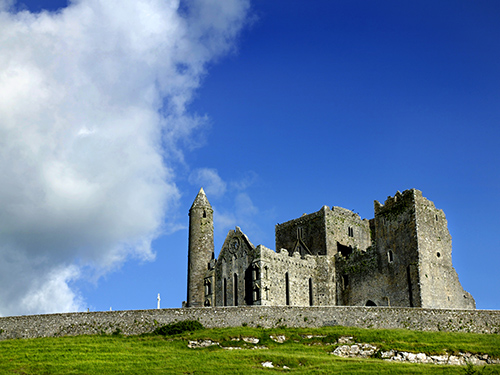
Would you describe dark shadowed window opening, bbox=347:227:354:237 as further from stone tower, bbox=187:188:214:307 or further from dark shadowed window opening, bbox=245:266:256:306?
stone tower, bbox=187:188:214:307

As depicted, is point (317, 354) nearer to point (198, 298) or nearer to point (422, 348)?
point (422, 348)

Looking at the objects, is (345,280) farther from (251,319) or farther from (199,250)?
(251,319)

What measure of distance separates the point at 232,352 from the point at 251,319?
7.17m

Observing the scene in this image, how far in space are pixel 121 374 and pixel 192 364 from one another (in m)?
5.24

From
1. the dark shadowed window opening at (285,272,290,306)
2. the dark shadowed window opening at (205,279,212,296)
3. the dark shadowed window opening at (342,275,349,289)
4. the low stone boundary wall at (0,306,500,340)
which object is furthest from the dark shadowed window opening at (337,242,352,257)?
the low stone boundary wall at (0,306,500,340)

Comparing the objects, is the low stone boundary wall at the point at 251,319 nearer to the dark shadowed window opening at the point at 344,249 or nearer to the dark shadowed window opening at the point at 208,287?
the dark shadowed window opening at the point at 208,287

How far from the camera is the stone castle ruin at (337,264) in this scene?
6756 cm

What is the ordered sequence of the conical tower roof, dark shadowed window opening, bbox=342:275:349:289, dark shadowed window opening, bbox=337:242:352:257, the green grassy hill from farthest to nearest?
dark shadowed window opening, bbox=337:242:352:257
the conical tower roof
dark shadowed window opening, bbox=342:275:349:289
the green grassy hill

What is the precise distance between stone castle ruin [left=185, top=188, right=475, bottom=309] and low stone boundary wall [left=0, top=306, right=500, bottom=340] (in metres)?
6.41

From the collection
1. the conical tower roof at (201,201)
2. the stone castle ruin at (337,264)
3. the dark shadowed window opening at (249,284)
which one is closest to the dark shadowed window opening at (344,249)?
the stone castle ruin at (337,264)

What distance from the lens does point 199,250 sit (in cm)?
7475

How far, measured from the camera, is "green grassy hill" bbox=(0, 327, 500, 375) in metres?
45.2

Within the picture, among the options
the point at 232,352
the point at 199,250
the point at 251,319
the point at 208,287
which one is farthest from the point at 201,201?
the point at 232,352

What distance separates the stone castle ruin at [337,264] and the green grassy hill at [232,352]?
12647mm
